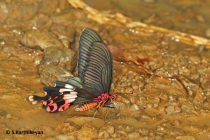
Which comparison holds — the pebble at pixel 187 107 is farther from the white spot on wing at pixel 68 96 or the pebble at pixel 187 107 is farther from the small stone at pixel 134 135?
the white spot on wing at pixel 68 96

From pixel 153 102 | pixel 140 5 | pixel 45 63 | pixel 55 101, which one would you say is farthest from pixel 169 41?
pixel 55 101

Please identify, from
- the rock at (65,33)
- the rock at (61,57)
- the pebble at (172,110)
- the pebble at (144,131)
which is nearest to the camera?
the pebble at (144,131)

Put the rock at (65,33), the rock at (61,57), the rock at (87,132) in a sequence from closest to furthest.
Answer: the rock at (87,132)
the rock at (61,57)
the rock at (65,33)

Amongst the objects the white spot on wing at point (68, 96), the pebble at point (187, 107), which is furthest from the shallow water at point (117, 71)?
the white spot on wing at point (68, 96)

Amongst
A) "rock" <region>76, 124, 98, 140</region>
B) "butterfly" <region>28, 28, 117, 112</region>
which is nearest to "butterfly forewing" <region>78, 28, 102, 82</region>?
"butterfly" <region>28, 28, 117, 112</region>

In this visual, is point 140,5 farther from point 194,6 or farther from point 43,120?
point 43,120

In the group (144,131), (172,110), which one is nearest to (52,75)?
(144,131)

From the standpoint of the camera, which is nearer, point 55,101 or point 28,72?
point 55,101
